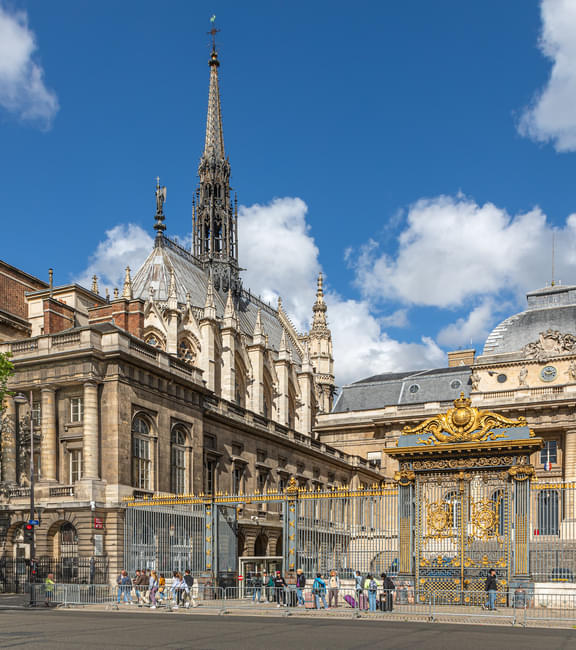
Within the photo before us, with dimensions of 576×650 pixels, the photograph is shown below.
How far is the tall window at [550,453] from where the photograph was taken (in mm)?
55750

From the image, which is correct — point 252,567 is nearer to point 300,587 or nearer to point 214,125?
point 300,587

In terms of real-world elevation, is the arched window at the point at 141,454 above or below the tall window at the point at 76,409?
below

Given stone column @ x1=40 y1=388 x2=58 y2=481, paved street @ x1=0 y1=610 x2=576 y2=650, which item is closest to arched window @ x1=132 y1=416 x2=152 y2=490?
stone column @ x1=40 y1=388 x2=58 y2=481

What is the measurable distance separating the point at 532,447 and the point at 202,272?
58.4 m

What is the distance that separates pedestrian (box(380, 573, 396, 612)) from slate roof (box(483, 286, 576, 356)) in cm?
4020

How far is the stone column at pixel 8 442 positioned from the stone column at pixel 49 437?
152cm

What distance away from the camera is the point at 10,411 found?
34250 mm

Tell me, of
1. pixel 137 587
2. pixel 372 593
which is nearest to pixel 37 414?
pixel 137 587

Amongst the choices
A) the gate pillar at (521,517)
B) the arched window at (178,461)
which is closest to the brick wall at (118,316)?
the arched window at (178,461)

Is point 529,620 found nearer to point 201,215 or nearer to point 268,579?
point 268,579

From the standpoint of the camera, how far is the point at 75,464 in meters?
33.0

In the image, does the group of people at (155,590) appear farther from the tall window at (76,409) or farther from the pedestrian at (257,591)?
the tall window at (76,409)

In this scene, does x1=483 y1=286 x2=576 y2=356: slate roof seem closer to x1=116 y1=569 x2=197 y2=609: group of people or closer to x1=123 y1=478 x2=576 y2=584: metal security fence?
x1=123 y1=478 x2=576 y2=584: metal security fence

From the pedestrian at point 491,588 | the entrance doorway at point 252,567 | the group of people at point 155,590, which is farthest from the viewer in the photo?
the entrance doorway at point 252,567
